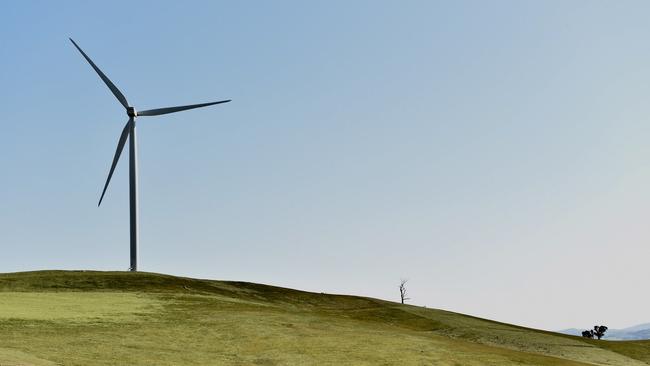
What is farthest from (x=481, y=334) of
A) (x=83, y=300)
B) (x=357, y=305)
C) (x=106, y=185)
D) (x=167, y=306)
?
(x=106, y=185)

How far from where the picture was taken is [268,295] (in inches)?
2768

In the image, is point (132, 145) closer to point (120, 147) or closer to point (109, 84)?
point (120, 147)

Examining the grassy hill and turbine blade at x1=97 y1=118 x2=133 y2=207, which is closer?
the grassy hill

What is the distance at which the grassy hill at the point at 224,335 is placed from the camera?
31.7 metres

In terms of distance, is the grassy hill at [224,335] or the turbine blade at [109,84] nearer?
the grassy hill at [224,335]

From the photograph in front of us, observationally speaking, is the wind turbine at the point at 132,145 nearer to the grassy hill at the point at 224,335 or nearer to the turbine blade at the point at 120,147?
the turbine blade at the point at 120,147

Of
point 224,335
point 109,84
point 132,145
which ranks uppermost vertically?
point 109,84

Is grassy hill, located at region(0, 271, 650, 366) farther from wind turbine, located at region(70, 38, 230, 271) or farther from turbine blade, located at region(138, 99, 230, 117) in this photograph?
turbine blade, located at region(138, 99, 230, 117)

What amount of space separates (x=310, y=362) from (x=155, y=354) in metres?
7.06

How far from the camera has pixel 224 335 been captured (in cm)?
3788

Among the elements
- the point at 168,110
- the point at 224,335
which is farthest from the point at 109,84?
the point at 224,335

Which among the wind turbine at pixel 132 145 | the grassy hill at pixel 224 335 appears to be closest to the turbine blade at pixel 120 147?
the wind turbine at pixel 132 145

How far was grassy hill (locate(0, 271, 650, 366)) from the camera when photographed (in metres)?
31.7

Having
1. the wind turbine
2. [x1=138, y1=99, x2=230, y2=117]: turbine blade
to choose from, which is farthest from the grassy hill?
[x1=138, y1=99, x2=230, y2=117]: turbine blade
